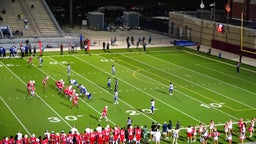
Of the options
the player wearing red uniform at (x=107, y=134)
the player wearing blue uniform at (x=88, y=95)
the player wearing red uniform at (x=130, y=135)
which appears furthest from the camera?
the player wearing blue uniform at (x=88, y=95)

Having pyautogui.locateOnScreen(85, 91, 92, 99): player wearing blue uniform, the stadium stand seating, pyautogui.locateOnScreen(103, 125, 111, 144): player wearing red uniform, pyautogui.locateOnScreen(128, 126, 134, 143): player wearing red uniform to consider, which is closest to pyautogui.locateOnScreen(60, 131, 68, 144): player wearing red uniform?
pyautogui.locateOnScreen(103, 125, 111, 144): player wearing red uniform

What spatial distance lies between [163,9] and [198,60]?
4360 cm

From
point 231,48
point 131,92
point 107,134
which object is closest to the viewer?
point 107,134

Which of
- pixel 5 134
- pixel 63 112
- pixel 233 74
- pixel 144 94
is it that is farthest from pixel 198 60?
pixel 5 134

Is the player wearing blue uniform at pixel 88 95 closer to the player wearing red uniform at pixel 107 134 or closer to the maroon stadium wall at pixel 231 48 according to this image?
the player wearing red uniform at pixel 107 134

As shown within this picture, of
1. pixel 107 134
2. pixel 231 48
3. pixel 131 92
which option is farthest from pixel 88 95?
pixel 231 48

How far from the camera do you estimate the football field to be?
1310 inches

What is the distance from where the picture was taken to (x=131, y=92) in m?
39.9

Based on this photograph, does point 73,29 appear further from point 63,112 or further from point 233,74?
point 63,112

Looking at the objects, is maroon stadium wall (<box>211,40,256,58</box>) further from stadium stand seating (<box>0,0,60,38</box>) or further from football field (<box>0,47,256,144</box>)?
stadium stand seating (<box>0,0,60,38</box>)

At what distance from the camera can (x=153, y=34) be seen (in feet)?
230

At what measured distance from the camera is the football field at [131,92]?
33.3 meters

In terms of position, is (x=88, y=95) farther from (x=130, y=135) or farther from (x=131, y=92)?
(x=130, y=135)

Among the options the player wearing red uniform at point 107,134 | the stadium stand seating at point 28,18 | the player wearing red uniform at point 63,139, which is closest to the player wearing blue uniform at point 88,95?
the player wearing red uniform at point 107,134
